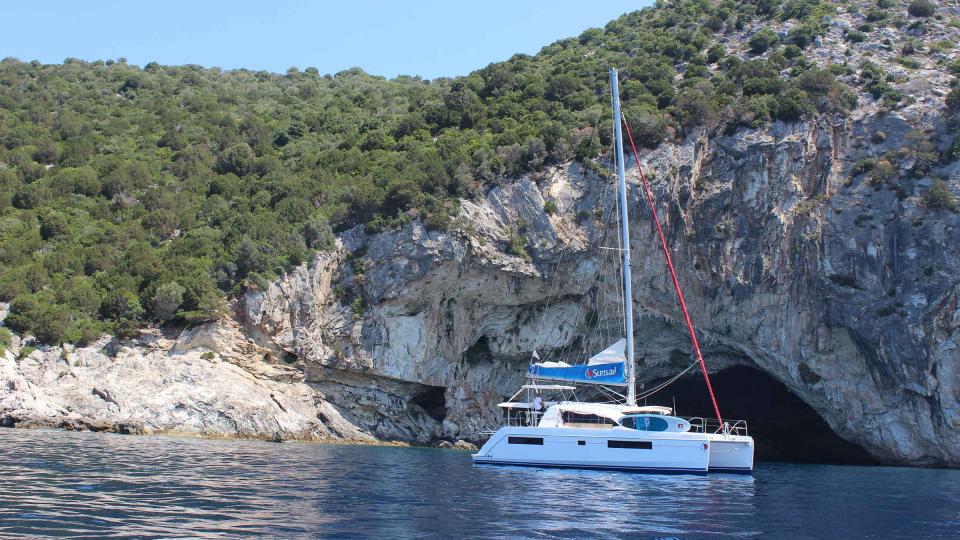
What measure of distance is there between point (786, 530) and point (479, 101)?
42676 mm

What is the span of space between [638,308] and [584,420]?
45.1ft

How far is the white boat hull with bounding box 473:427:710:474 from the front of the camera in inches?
931

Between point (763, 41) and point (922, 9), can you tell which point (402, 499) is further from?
point (922, 9)

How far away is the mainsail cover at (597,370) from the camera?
26.4 m

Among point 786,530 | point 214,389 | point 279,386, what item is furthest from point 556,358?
point 786,530

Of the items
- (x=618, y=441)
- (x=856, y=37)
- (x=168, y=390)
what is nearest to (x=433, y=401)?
(x=168, y=390)

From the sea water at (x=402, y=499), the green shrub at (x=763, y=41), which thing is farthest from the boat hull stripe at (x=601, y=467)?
the green shrub at (x=763, y=41)

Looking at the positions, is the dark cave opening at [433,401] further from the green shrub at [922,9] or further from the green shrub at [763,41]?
the green shrub at [922,9]

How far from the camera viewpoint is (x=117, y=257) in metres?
40.8

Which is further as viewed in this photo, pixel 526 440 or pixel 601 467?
pixel 526 440

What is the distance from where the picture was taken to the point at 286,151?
55.0m

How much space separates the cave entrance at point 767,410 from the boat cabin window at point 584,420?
16.3 meters

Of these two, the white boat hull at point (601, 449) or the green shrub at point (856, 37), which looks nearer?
the white boat hull at point (601, 449)

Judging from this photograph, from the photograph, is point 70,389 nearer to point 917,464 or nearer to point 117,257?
point 117,257
